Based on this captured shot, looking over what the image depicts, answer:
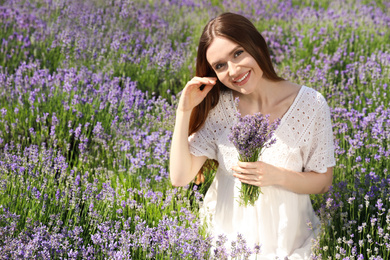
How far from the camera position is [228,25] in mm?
2619

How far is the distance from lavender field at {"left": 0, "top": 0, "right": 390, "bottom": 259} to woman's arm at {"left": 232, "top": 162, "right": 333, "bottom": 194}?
14 centimetres

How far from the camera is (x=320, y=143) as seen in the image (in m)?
2.88

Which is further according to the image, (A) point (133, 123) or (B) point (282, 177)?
(A) point (133, 123)

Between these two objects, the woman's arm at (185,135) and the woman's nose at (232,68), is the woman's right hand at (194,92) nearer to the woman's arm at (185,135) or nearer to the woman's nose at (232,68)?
Answer: the woman's arm at (185,135)

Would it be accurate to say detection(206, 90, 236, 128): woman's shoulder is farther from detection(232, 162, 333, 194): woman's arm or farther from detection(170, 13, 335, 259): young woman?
detection(232, 162, 333, 194): woman's arm

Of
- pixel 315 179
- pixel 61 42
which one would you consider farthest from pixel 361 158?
pixel 61 42

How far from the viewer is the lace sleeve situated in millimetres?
2865

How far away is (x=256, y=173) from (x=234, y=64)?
544 millimetres

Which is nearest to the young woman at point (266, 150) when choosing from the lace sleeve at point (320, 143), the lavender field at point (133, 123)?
the lace sleeve at point (320, 143)

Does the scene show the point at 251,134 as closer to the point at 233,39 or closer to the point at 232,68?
the point at 232,68

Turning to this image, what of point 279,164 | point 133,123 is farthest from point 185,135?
point 133,123

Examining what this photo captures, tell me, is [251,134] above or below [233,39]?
below

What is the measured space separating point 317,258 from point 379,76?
2.54 meters

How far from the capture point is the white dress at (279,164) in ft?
9.25
